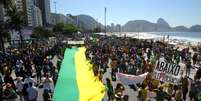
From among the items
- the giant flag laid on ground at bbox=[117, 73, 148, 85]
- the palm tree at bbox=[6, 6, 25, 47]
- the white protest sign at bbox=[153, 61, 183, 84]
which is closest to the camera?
the white protest sign at bbox=[153, 61, 183, 84]

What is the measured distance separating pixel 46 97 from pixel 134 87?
6304mm

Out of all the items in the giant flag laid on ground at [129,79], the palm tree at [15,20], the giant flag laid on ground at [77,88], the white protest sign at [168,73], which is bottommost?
the giant flag laid on ground at [77,88]

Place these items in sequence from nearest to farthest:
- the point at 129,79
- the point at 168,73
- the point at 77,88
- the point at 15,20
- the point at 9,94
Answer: the point at 9,94, the point at 168,73, the point at 129,79, the point at 77,88, the point at 15,20

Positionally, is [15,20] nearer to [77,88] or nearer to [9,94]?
[77,88]

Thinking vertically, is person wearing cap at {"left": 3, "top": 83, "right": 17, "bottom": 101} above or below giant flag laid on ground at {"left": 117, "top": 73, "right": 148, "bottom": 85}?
above

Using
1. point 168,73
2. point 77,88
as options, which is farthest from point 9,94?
point 168,73

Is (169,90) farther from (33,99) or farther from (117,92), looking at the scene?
Result: (33,99)

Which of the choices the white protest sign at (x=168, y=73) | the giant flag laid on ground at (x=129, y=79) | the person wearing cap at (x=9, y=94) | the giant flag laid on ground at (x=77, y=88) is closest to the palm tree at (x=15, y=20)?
the giant flag laid on ground at (x=77, y=88)

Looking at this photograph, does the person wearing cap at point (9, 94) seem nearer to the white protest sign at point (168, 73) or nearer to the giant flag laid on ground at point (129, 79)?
the white protest sign at point (168, 73)

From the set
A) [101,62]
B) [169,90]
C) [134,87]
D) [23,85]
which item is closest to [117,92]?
[169,90]

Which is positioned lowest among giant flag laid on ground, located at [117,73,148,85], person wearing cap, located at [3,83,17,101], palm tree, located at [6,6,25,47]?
giant flag laid on ground, located at [117,73,148,85]

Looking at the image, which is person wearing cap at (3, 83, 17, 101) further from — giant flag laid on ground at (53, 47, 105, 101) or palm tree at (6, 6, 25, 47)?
palm tree at (6, 6, 25, 47)

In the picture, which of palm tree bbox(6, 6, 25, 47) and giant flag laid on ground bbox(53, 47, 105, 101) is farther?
palm tree bbox(6, 6, 25, 47)

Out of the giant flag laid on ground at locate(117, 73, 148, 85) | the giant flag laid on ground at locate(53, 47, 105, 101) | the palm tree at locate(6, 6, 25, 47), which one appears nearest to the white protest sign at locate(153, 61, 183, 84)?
the giant flag laid on ground at locate(117, 73, 148, 85)
